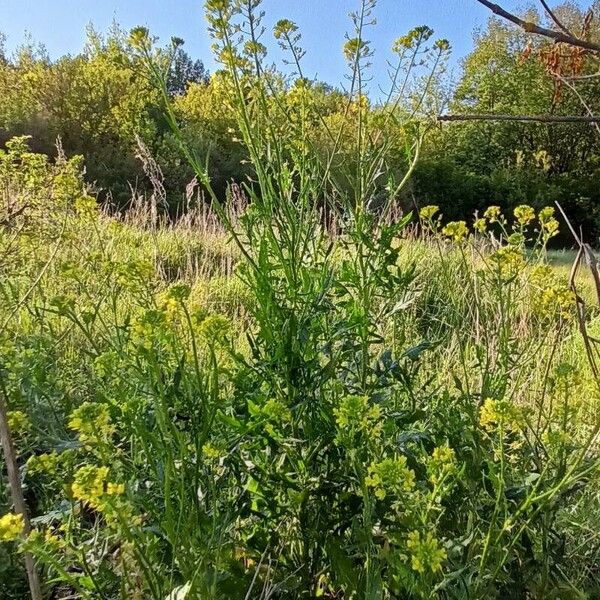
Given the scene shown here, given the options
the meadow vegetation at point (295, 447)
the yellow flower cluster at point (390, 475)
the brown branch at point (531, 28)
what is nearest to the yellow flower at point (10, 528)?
the meadow vegetation at point (295, 447)

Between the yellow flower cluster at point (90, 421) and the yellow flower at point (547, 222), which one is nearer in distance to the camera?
the yellow flower cluster at point (90, 421)

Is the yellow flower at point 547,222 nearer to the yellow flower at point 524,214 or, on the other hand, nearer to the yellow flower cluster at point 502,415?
the yellow flower at point 524,214

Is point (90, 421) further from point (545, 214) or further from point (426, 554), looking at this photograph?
point (545, 214)

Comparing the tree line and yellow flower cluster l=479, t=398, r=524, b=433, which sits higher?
the tree line

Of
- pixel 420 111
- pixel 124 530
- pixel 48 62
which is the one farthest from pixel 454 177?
pixel 124 530

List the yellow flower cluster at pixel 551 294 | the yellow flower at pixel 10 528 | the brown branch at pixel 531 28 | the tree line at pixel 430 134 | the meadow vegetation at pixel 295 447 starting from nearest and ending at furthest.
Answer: the brown branch at pixel 531 28
the yellow flower at pixel 10 528
the meadow vegetation at pixel 295 447
the yellow flower cluster at pixel 551 294
the tree line at pixel 430 134

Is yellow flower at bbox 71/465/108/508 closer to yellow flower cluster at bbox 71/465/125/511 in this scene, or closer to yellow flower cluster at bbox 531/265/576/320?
yellow flower cluster at bbox 71/465/125/511

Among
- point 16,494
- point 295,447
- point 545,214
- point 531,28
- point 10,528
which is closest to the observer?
point 531,28

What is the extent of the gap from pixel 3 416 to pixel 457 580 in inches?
28.0

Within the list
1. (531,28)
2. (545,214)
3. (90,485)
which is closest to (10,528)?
(90,485)

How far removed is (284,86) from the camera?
1.49 m

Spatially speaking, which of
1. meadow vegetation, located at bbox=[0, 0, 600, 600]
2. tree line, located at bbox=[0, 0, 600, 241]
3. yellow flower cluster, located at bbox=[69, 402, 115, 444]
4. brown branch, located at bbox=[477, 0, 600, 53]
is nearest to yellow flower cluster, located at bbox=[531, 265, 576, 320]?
meadow vegetation, located at bbox=[0, 0, 600, 600]

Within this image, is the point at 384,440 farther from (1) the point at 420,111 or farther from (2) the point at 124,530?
(1) the point at 420,111

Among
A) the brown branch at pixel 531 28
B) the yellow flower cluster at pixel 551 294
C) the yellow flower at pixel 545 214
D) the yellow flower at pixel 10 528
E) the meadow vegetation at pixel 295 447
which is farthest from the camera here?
the yellow flower at pixel 545 214
